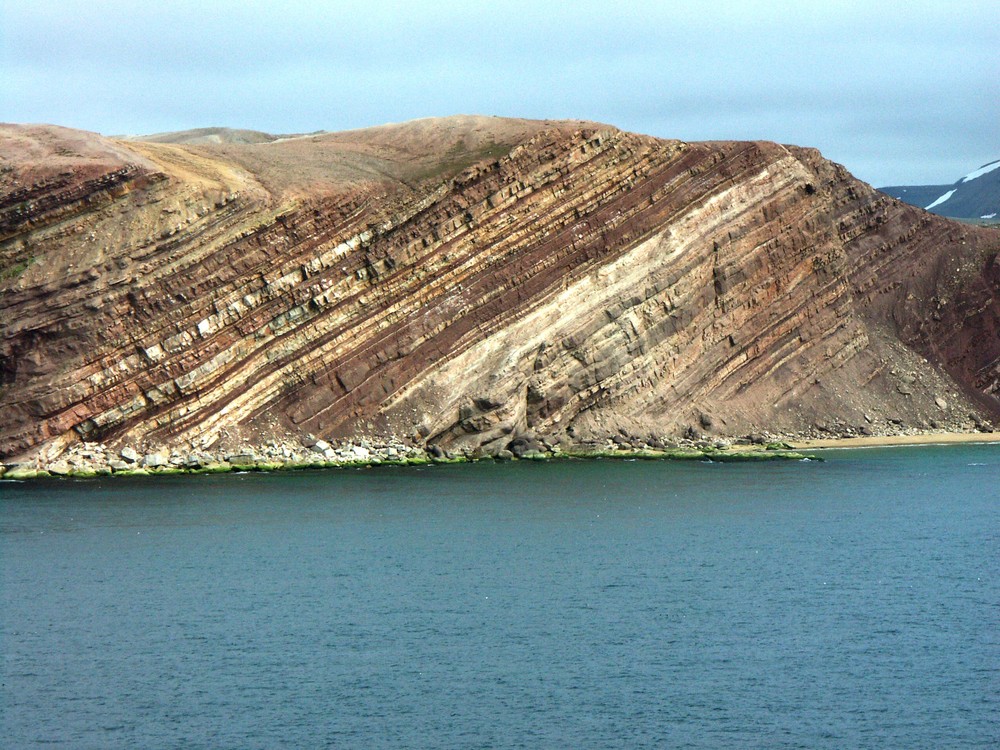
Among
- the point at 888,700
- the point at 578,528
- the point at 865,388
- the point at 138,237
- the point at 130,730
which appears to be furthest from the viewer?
the point at 865,388

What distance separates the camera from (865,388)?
7588cm

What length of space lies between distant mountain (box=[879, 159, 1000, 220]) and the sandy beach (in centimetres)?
7072

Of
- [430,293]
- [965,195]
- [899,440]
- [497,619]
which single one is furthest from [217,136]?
[965,195]

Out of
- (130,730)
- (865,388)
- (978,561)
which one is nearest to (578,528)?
(978,561)

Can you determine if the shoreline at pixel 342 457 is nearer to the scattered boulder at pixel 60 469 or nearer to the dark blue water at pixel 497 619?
the scattered boulder at pixel 60 469

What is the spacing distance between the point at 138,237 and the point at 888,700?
42.7m

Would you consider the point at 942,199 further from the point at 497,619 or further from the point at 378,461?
the point at 497,619

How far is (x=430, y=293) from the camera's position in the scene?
6350 cm

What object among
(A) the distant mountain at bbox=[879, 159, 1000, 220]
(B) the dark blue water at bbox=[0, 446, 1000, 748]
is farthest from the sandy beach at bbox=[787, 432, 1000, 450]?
(A) the distant mountain at bbox=[879, 159, 1000, 220]

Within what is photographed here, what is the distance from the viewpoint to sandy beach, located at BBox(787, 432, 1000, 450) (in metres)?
70.9

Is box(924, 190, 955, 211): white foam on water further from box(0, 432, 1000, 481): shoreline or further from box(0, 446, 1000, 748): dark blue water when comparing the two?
box(0, 446, 1000, 748): dark blue water

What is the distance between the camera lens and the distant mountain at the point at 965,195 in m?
152

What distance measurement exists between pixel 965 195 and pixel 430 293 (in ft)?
385

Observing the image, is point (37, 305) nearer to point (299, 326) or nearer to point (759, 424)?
point (299, 326)
